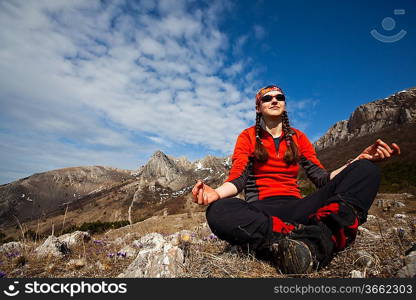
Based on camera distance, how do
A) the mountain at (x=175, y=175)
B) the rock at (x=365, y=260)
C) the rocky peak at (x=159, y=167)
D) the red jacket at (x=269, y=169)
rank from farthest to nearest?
the rocky peak at (x=159, y=167)
the mountain at (x=175, y=175)
the red jacket at (x=269, y=169)
the rock at (x=365, y=260)

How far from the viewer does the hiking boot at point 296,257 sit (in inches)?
76.9

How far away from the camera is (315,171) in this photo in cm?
361

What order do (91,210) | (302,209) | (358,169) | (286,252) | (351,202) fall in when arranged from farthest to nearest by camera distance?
(91,210) → (302,209) → (358,169) → (351,202) → (286,252)

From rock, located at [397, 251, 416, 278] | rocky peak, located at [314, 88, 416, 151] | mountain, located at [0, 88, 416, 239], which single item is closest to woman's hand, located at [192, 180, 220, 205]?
rock, located at [397, 251, 416, 278]

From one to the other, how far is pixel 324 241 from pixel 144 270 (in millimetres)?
1714

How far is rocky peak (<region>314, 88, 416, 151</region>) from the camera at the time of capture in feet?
239

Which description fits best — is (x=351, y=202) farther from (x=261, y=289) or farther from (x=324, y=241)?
(x=261, y=289)

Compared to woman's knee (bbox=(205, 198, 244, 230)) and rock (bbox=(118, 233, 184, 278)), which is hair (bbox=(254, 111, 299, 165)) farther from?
rock (bbox=(118, 233, 184, 278))

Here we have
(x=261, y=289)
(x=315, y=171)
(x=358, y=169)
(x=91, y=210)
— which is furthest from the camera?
(x=91, y=210)

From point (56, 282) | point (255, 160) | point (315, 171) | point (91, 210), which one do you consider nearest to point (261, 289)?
point (56, 282)

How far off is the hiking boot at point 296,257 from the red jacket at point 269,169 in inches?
44.2

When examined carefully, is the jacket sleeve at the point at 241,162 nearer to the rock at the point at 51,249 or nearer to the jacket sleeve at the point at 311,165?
the jacket sleeve at the point at 311,165

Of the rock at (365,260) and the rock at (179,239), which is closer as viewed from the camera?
the rock at (365,260)

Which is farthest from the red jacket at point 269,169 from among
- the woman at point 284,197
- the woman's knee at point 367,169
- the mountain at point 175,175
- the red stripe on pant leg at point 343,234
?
the mountain at point 175,175
